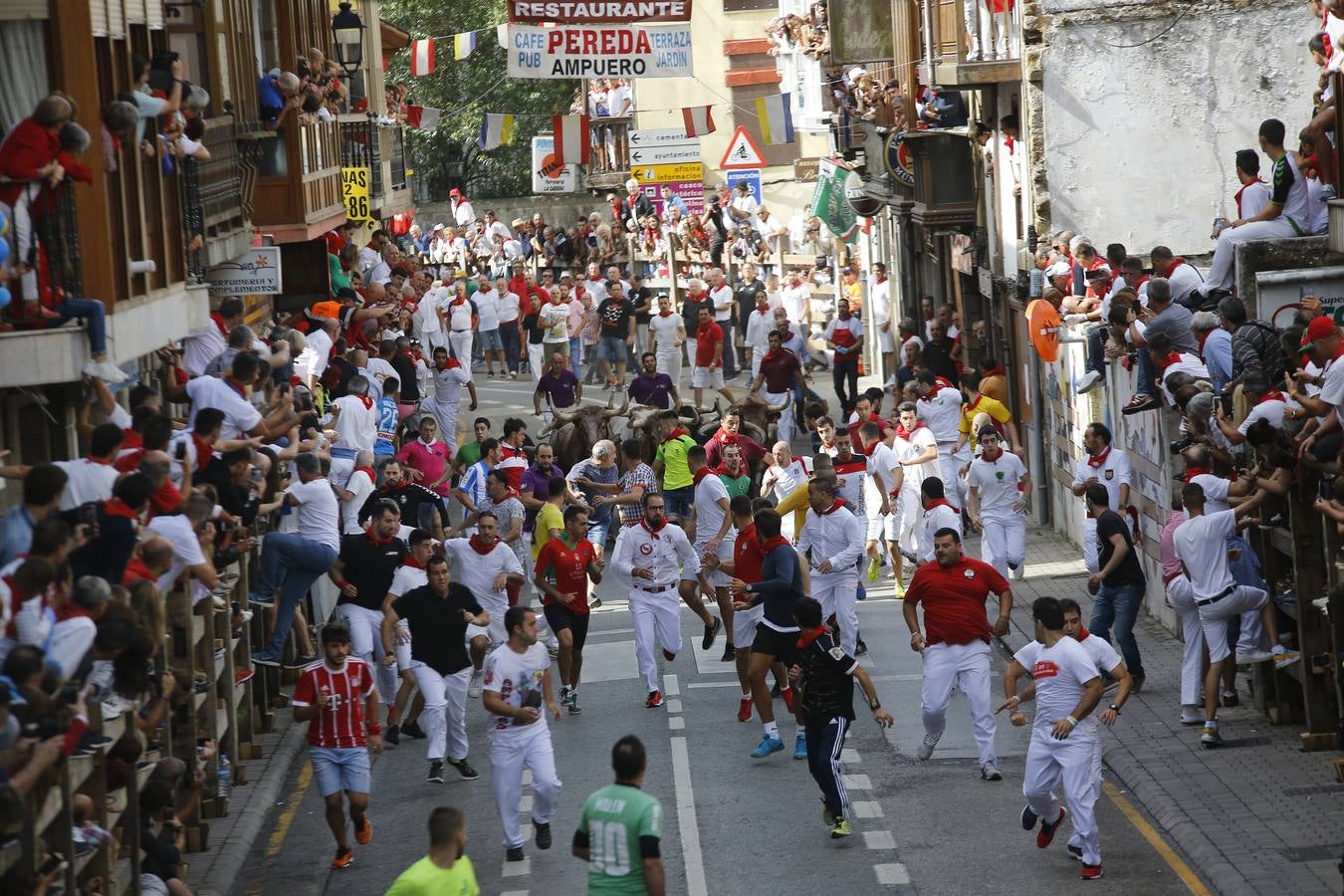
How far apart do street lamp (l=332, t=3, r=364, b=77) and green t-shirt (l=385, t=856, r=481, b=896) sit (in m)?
19.0

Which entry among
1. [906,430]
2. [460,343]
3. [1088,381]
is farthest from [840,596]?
[460,343]

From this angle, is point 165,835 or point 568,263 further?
point 568,263

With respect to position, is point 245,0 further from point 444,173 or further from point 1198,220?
point 444,173

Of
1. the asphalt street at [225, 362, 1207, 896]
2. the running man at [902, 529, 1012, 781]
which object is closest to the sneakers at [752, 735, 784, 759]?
the asphalt street at [225, 362, 1207, 896]

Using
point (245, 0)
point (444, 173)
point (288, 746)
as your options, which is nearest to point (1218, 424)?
point (288, 746)

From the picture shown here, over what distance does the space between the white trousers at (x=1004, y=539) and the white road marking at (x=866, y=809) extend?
6507 millimetres

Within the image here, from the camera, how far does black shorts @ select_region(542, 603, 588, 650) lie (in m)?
17.6

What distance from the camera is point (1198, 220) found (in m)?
25.1

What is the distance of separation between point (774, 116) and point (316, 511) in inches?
979

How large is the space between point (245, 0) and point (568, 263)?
2680cm

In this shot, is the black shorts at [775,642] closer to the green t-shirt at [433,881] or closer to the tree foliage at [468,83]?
the green t-shirt at [433,881]

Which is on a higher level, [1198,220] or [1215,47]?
[1215,47]

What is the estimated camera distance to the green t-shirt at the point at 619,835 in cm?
999

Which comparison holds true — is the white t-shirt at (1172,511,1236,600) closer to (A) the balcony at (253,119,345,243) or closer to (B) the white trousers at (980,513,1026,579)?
(B) the white trousers at (980,513,1026,579)
